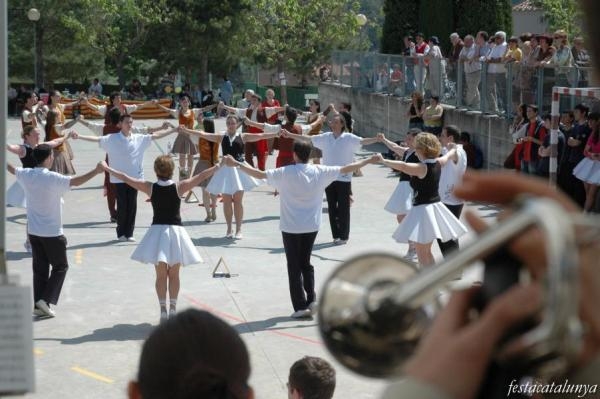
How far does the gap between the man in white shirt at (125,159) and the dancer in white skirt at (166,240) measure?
491 centimetres

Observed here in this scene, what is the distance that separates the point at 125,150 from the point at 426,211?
550 cm

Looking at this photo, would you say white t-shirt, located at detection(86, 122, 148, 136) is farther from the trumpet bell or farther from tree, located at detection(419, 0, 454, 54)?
tree, located at detection(419, 0, 454, 54)

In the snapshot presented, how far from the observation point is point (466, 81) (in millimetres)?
23922

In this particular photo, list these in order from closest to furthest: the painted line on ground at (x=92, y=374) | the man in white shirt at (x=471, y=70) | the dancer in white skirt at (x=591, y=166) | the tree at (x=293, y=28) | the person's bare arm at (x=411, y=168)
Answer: the painted line on ground at (x=92, y=374), the person's bare arm at (x=411, y=168), the dancer in white skirt at (x=591, y=166), the man in white shirt at (x=471, y=70), the tree at (x=293, y=28)

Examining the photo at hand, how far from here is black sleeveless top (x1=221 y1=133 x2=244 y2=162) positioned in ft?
51.0

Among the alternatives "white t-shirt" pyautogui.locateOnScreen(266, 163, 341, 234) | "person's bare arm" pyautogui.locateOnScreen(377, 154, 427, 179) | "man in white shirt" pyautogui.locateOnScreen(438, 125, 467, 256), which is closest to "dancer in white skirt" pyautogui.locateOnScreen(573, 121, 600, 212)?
"man in white shirt" pyautogui.locateOnScreen(438, 125, 467, 256)

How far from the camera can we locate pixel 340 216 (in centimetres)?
1540

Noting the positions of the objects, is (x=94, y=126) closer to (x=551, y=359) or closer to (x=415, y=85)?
(x=415, y=85)

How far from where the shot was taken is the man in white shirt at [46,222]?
435 inches

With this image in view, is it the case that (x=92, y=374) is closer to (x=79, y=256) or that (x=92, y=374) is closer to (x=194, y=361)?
(x=79, y=256)

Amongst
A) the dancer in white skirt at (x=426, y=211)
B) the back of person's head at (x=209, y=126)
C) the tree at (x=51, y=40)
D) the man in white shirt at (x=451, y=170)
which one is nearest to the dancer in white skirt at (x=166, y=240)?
the dancer in white skirt at (x=426, y=211)

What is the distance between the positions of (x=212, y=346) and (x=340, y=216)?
43.4 ft

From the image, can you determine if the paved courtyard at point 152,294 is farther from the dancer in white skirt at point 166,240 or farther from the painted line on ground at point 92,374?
the dancer in white skirt at point 166,240

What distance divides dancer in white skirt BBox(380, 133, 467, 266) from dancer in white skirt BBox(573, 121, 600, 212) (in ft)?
16.3
